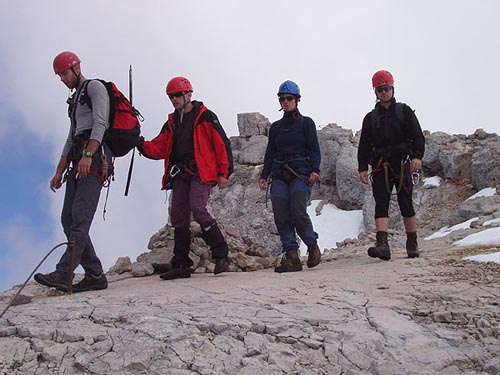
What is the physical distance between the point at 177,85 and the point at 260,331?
395 centimetres

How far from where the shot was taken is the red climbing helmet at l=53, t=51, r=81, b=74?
619cm

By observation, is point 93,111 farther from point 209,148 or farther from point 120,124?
point 209,148

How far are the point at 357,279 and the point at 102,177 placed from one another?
11.4 ft

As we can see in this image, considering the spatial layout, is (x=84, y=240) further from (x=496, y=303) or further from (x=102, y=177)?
(x=496, y=303)

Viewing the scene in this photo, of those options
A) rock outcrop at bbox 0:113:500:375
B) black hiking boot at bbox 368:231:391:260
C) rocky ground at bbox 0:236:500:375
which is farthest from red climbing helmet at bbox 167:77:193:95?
black hiking boot at bbox 368:231:391:260

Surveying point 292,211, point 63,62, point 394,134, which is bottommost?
point 292,211

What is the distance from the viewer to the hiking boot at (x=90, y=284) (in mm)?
6031

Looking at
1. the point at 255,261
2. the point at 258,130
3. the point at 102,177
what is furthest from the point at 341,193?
the point at 102,177

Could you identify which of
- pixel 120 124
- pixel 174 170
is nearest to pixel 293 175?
pixel 174 170

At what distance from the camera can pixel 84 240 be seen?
599cm

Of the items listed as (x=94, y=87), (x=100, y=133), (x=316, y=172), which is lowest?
(x=316, y=172)

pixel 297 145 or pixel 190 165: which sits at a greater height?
pixel 297 145

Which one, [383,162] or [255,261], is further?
[255,261]

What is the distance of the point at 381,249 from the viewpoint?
26.2 ft
